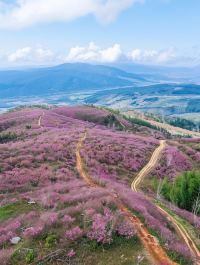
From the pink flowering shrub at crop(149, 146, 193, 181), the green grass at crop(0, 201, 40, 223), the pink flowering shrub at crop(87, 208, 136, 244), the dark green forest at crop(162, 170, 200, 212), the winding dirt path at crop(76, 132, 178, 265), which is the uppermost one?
the pink flowering shrub at crop(87, 208, 136, 244)

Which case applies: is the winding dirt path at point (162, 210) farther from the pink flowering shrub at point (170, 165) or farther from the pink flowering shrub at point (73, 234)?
the pink flowering shrub at point (73, 234)

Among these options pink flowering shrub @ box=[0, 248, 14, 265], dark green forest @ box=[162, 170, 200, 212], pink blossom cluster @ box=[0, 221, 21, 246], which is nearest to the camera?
pink flowering shrub @ box=[0, 248, 14, 265]

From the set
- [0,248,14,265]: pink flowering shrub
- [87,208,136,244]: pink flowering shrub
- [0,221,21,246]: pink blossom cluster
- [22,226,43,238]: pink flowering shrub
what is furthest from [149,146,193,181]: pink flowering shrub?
[0,248,14,265]: pink flowering shrub

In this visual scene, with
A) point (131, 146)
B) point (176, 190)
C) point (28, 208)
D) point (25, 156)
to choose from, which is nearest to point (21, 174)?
point (25, 156)

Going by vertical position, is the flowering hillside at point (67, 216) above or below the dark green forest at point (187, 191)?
above

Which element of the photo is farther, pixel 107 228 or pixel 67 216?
pixel 67 216

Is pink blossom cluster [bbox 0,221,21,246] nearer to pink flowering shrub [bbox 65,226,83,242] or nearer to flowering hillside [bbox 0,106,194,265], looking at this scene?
flowering hillside [bbox 0,106,194,265]

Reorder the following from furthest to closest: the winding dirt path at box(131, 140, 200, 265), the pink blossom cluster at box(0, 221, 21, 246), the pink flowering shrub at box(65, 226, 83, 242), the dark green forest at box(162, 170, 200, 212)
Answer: the dark green forest at box(162, 170, 200, 212)
the winding dirt path at box(131, 140, 200, 265)
the pink blossom cluster at box(0, 221, 21, 246)
the pink flowering shrub at box(65, 226, 83, 242)

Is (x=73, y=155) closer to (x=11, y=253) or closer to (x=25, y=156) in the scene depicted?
(x=25, y=156)

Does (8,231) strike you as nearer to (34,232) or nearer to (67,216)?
(34,232)

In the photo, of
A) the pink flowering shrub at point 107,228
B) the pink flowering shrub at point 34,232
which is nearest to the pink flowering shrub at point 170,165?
the pink flowering shrub at point 107,228

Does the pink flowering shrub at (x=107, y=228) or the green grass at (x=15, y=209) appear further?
the green grass at (x=15, y=209)

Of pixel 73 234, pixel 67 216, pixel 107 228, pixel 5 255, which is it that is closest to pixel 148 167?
pixel 107 228
